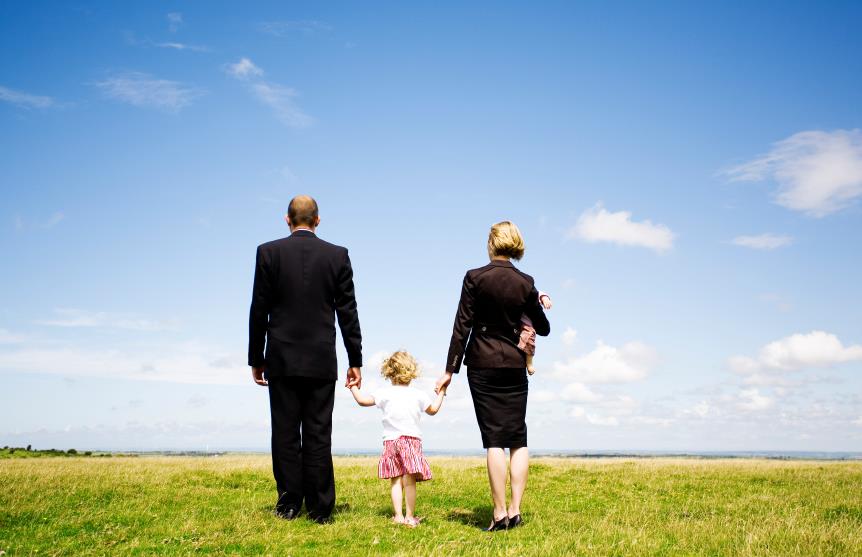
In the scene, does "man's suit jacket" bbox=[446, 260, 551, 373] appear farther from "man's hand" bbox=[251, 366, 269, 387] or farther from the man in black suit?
"man's hand" bbox=[251, 366, 269, 387]

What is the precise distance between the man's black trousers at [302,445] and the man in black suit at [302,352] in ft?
0.04

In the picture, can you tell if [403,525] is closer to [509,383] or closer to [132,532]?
[509,383]

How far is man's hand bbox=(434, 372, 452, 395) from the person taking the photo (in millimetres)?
7820

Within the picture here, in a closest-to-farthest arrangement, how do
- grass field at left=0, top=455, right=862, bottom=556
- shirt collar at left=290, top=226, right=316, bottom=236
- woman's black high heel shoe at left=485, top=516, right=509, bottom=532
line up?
grass field at left=0, top=455, right=862, bottom=556
woman's black high heel shoe at left=485, top=516, right=509, bottom=532
shirt collar at left=290, top=226, right=316, bottom=236

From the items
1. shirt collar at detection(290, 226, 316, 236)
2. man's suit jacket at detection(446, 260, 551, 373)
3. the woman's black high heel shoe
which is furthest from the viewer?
shirt collar at detection(290, 226, 316, 236)

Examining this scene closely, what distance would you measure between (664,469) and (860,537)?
31.1ft

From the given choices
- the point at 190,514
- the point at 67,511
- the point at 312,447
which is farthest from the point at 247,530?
the point at 67,511

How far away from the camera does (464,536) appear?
7133mm

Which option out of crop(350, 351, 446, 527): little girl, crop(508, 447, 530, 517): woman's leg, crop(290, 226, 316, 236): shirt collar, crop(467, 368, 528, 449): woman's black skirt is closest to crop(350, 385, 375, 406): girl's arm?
crop(350, 351, 446, 527): little girl

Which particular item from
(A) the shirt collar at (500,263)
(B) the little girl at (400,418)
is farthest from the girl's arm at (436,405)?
(A) the shirt collar at (500,263)

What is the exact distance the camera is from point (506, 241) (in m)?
7.92

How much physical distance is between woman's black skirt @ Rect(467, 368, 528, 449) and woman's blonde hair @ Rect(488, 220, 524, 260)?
139 cm

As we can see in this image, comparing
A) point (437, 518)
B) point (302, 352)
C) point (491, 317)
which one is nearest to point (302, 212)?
point (302, 352)

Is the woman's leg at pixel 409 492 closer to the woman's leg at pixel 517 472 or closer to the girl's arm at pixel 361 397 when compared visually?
the girl's arm at pixel 361 397
